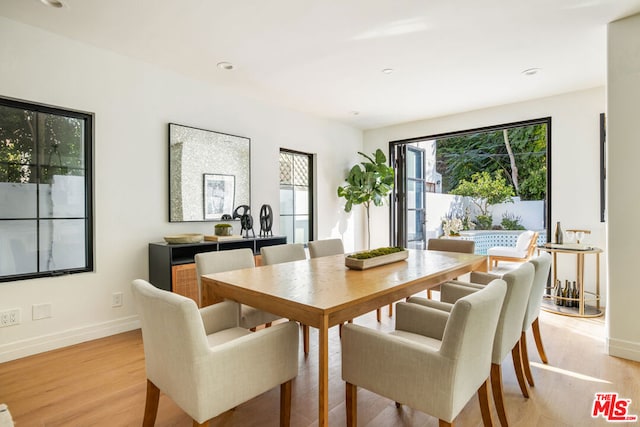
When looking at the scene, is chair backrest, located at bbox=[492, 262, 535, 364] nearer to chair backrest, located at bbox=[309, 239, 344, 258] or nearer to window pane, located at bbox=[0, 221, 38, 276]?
chair backrest, located at bbox=[309, 239, 344, 258]

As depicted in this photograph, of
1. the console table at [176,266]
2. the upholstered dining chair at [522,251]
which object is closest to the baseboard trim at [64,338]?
Result: the console table at [176,266]

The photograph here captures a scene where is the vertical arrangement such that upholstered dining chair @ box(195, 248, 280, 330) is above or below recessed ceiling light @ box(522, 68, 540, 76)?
below

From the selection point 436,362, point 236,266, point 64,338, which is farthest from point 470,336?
point 64,338

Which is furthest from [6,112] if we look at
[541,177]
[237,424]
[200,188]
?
[541,177]

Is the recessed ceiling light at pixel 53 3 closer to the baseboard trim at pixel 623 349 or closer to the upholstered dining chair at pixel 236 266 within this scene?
the upholstered dining chair at pixel 236 266

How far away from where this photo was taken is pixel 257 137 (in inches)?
173

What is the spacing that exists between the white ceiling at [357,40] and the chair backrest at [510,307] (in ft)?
6.04

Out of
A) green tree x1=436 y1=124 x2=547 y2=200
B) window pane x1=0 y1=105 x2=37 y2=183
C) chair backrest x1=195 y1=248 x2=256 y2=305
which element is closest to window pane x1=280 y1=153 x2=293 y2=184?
chair backrest x1=195 y1=248 x2=256 y2=305

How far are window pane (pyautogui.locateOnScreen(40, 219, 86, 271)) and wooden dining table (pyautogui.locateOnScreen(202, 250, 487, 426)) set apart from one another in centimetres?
167

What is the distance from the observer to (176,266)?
3121mm

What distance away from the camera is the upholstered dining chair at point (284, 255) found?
2.77 meters

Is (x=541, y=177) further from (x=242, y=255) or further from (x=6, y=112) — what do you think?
(x=6, y=112)

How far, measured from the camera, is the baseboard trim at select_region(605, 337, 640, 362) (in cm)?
262

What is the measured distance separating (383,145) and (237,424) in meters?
4.91
